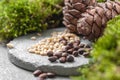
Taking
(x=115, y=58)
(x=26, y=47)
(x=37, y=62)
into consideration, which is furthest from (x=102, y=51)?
(x=26, y=47)

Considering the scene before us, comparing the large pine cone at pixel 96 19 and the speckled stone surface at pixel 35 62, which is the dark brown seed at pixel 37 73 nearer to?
the speckled stone surface at pixel 35 62

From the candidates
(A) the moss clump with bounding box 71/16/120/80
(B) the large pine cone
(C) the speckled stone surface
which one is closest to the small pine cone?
(B) the large pine cone

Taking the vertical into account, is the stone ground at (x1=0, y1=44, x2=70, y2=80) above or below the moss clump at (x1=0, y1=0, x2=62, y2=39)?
below

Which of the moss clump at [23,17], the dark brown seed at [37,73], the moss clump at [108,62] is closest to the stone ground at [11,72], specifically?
the dark brown seed at [37,73]

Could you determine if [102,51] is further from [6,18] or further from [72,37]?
[6,18]

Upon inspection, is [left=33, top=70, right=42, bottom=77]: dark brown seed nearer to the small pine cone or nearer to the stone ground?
the stone ground

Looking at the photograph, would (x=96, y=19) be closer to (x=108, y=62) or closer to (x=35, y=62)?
(x=35, y=62)

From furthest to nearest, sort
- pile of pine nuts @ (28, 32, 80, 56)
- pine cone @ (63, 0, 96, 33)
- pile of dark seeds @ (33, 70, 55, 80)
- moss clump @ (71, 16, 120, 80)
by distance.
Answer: pine cone @ (63, 0, 96, 33)
pile of pine nuts @ (28, 32, 80, 56)
pile of dark seeds @ (33, 70, 55, 80)
moss clump @ (71, 16, 120, 80)
